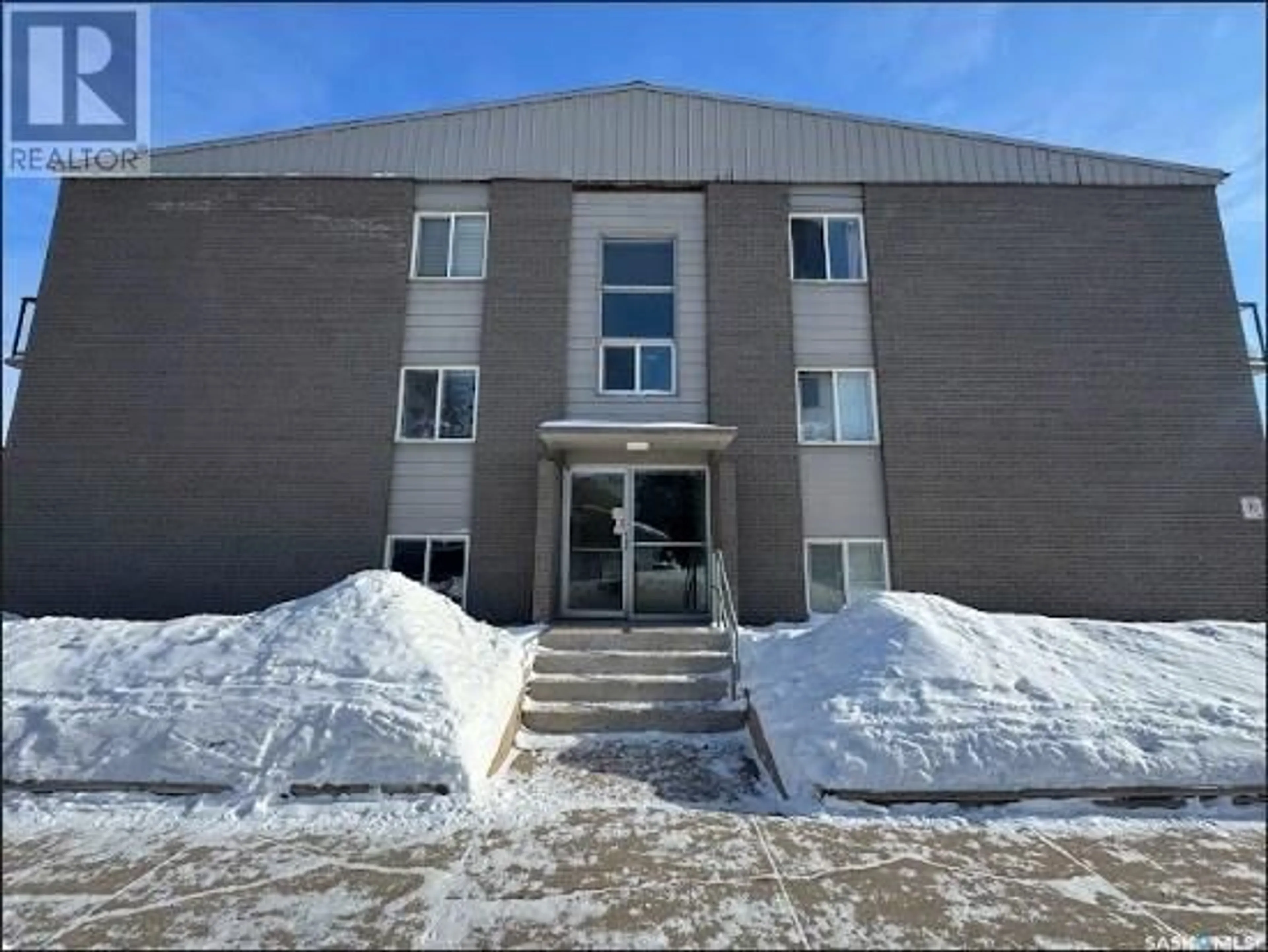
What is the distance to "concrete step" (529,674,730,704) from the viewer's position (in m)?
6.87

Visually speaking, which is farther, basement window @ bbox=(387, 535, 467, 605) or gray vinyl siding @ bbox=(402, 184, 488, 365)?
gray vinyl siding @ bbox=(402, 184, 488, 365)

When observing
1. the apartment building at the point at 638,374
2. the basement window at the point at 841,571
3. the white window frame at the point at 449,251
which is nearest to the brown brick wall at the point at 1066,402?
the apartment building at the point at 638,374

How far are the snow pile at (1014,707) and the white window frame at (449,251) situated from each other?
885cm

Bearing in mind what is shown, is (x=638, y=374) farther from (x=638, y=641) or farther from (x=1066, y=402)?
(x=1066, y=402)

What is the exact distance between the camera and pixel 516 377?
1104cm

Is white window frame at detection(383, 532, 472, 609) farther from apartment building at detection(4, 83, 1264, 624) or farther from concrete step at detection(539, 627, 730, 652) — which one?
concrete step at detection(539, 627, 730, 652)

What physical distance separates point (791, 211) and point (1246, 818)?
420 inches

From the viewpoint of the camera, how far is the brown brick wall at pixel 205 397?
10.2 m

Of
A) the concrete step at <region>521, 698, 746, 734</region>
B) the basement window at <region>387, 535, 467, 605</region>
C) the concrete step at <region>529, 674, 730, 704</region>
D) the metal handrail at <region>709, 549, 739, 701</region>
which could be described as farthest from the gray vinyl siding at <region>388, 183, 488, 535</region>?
the concrete step at <region>521, 698, 746, 734</region>

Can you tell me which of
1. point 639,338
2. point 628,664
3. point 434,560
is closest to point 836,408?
point 639,338

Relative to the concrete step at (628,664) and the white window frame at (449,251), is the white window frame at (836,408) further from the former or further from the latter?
the white window frame at (449,251)

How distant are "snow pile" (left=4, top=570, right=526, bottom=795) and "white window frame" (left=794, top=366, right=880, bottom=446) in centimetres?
691

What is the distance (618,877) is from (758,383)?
856 centimetres

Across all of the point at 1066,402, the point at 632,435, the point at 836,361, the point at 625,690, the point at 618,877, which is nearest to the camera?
the point at 618,877
